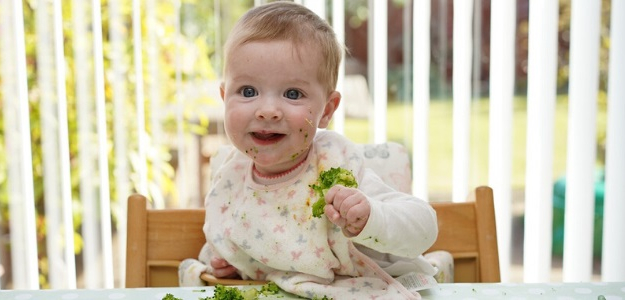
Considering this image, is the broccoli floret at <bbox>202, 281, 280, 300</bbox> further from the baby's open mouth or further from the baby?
the baby's open mouth

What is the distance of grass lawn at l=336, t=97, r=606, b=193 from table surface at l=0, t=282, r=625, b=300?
106 cm

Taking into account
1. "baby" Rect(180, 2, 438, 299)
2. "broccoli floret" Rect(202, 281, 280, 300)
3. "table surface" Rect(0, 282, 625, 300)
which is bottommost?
"table surface" Rect(0, 282, 625, 300)

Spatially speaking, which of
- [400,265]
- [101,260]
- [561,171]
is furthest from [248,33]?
[561,171]

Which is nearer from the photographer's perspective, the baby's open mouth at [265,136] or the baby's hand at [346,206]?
the baby's hand at [346,206]

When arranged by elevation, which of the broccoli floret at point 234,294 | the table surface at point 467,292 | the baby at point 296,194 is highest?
the baby at point 296,194

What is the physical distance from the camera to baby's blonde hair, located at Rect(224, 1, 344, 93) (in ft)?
3.68

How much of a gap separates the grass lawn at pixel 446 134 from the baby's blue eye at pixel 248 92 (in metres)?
1.05

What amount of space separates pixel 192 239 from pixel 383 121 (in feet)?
2.93

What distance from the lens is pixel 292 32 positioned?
3.69 ft

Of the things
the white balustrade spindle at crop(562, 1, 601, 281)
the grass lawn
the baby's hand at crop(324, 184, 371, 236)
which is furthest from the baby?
the white balustrade spindle at crop(562, 1, 601, 281)

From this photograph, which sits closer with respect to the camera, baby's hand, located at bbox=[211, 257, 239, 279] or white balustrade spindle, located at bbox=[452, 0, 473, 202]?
baby's hand, located at bbox=[211, 257, 239, 279]

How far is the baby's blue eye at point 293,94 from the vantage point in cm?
113

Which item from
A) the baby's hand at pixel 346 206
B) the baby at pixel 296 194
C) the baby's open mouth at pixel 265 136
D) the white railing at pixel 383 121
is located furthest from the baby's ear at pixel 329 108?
the white railing at pixel 383 121

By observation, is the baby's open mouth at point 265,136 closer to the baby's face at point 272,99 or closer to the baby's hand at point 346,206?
the baby's face at point 272,99
